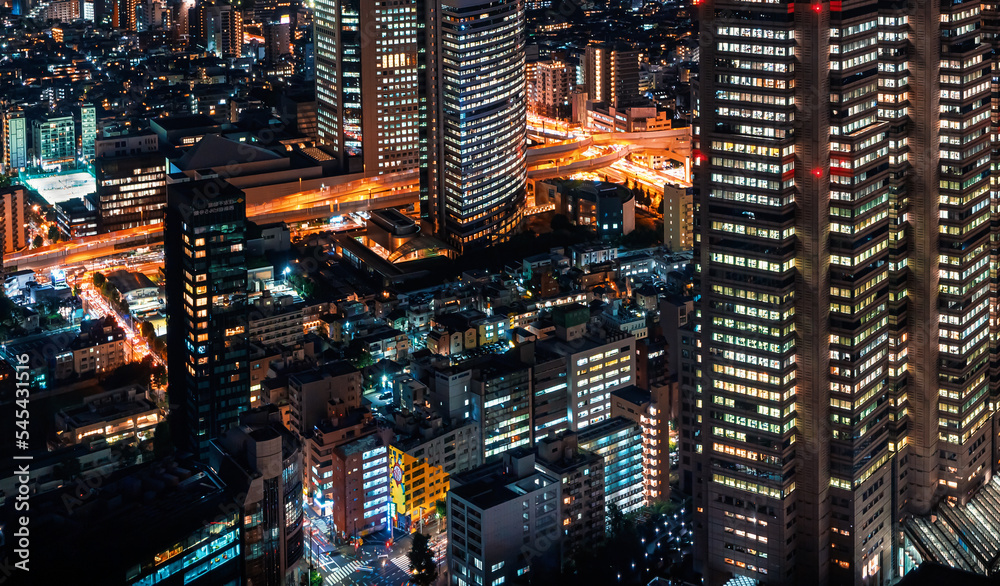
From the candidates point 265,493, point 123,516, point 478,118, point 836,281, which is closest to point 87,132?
point 478,118

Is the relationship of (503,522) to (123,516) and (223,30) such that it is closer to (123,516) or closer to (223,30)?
(123,516)

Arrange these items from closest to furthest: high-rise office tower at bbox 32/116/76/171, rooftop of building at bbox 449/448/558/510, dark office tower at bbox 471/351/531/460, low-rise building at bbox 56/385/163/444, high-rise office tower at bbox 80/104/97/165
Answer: rooftop of building at bbox 449/448/558/510 < dark office tower at bbox 471/351/531/460 < low-rise building at bbox 56/385/163/444 < high-rise office tower at bbox 80/104/97/165 < high-rise office tower at bbox 32/116/76/171

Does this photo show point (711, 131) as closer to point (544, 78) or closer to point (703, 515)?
point (703, 515)

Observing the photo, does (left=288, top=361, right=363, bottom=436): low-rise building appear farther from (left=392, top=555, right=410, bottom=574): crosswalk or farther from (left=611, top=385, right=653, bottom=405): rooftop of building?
(left=611, top=385, right=653, bottom=405): rooftop of building

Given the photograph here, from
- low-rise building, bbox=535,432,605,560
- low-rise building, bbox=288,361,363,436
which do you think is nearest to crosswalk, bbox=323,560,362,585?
low-rise building, bbox=288,361,363,436

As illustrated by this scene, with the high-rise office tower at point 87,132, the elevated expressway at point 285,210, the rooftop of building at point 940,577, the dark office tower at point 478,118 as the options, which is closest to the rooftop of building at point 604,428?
the rooftop of building at point 940,577

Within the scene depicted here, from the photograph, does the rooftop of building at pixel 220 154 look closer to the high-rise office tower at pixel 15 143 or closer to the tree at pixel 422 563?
the high-rise office tower at pixel 15 143
